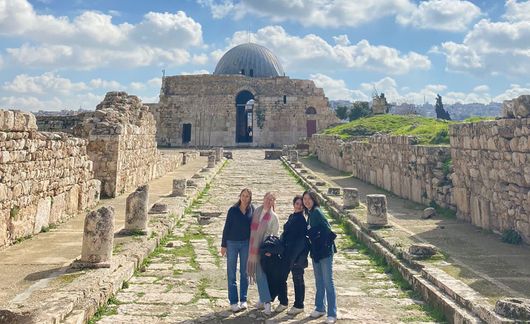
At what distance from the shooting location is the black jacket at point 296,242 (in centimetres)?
→ 477

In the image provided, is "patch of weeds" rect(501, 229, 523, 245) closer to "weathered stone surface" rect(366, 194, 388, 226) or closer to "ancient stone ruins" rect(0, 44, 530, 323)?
"ancient stone ruins" rect(0, 44, 530, 323)

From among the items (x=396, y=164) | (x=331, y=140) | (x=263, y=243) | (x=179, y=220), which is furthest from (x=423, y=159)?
(x=331, y=140)

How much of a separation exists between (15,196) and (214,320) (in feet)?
14.7

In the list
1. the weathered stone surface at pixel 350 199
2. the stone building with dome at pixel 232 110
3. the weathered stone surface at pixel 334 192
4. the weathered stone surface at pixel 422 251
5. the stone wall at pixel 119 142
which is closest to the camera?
the weathered stone surface at pixel 422 251

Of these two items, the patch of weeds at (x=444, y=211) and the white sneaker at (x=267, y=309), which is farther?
the patch of weeds at (x=444, y=211)

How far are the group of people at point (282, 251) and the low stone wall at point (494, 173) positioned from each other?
4.15 meters

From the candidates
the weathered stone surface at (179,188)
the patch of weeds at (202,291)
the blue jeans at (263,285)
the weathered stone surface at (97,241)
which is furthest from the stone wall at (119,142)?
the blue jeans at (263,285)

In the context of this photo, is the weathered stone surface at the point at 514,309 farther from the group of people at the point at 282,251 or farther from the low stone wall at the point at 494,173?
the low stone wall at the point at 494,173

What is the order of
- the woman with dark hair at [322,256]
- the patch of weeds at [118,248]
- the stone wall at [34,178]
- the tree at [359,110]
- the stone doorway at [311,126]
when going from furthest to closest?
the tree at [359,110] → the stone doorway at [311,126] → the stone wall at [34,178] → the patch of weeds at [118,248] → the woman with dark hair at [322,256]

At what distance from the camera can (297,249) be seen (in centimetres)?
479

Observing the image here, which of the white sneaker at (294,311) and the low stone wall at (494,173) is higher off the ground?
the low stone wall at (494,173)

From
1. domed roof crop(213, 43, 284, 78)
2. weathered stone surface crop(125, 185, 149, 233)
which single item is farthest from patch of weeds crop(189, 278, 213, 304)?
domed roof crop(213, 43, 284, 78)

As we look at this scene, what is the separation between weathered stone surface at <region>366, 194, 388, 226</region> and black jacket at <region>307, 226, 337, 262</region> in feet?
12.5

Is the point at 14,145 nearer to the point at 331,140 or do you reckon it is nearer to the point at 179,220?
the point at 179,220
